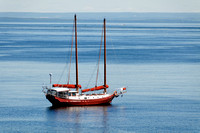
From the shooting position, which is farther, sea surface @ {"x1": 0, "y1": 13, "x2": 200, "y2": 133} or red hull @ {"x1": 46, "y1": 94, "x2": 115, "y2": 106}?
red hull @ {"x1": 46, "y1": 94, "x2": 115, "y2": 106}

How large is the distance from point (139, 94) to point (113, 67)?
3006cm

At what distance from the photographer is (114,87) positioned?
80.0 metres

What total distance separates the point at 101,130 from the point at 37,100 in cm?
1719

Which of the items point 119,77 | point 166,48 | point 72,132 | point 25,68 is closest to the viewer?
point 72,132

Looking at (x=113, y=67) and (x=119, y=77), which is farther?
(x=113, y=67)

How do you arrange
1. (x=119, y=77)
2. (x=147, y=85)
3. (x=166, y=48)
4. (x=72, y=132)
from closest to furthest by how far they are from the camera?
1. (x=72, y=132)
2. (x=147, y=85)
3. (x=119, y=77)
4. (x=166, y=48)

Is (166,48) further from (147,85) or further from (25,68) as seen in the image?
(147,85)

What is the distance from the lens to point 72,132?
182 feet

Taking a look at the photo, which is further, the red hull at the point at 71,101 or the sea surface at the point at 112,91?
the red hull at the point at 71,101

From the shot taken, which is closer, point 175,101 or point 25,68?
point 175,101

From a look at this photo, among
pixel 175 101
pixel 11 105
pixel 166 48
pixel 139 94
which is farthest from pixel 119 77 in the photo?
pixel 166 48

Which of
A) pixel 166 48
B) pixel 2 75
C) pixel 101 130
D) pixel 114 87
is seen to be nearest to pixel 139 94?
pixel 114 87

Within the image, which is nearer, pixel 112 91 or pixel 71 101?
pixel 71 101

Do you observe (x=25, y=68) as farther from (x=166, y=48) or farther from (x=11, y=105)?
(x=166, y=48)
